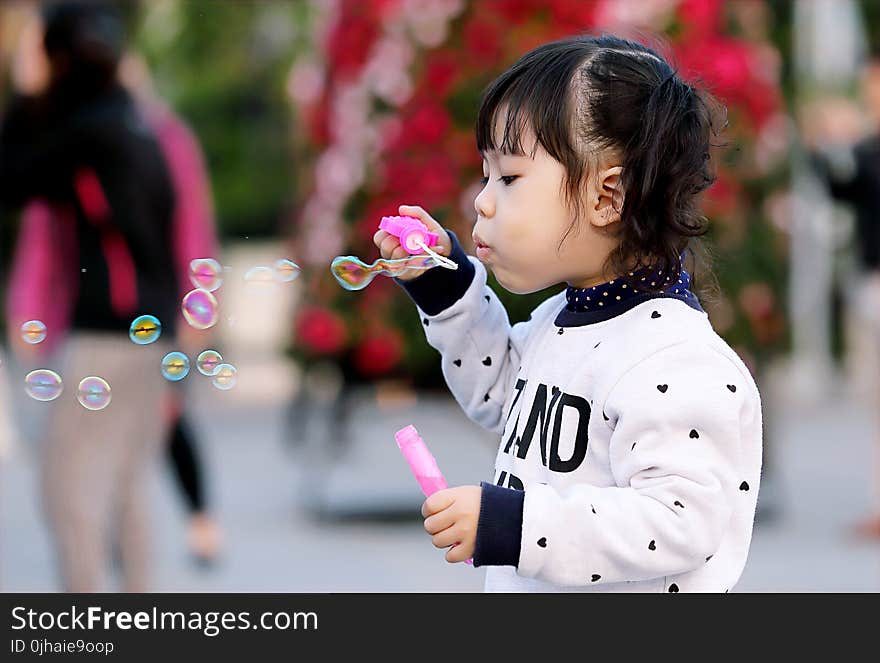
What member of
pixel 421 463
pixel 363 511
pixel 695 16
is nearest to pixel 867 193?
pixel 695 16

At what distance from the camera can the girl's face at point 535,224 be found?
172 cm

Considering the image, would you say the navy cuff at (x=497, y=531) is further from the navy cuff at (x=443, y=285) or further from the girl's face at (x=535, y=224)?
the navy cuff at (x=443, y=285)

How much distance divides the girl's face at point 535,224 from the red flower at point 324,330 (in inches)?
134

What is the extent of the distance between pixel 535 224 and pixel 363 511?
4.36 metres

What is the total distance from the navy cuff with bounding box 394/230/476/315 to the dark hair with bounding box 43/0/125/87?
188 centimetres

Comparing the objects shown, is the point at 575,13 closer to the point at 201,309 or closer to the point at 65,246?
the point at 65,246

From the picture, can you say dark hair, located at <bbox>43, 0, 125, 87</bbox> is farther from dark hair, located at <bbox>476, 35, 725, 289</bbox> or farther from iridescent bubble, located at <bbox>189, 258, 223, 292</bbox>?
dark hair, located at <bbox>476, 35, 725, 289</bbox>

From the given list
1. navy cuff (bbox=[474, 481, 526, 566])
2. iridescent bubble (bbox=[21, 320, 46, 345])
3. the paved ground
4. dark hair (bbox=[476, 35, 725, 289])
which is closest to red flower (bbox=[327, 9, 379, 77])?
the paved ground

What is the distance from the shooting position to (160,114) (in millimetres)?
3969

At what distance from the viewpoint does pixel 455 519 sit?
1583mm

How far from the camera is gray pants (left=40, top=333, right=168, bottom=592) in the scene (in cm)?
343

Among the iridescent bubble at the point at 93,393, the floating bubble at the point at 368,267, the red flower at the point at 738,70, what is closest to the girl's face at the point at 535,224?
the floating bubble at the point at 368,267
